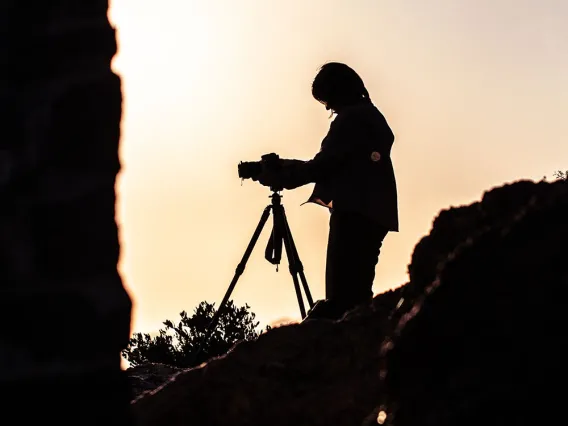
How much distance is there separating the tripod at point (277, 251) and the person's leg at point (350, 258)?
59.1 inches

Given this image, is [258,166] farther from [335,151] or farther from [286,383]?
[286,383]

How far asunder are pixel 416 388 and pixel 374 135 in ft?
14.0

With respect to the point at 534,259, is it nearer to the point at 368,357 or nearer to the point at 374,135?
the point at 368,357

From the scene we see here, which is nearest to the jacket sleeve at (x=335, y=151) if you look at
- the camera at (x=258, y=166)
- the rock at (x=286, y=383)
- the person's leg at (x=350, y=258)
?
the person's leg at (x=350, y=258)

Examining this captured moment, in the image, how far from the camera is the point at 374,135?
7785 mm

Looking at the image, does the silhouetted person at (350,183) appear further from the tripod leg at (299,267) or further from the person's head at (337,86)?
the tripod leg at (299,267)

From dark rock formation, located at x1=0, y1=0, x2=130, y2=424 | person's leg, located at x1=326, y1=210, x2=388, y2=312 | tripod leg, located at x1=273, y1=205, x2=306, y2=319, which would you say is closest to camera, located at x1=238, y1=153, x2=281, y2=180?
person's leg, located at x1=326, y1=210, x2=388, y2=312

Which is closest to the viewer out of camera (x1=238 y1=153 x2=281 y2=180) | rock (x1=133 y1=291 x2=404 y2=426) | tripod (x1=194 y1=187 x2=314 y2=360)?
rock (x1=133 y1=291 x2=404 y2=426)

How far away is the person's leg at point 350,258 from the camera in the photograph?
761cm

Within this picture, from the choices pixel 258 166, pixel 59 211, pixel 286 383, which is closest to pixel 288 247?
pixel 258 166

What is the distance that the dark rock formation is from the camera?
3.73m

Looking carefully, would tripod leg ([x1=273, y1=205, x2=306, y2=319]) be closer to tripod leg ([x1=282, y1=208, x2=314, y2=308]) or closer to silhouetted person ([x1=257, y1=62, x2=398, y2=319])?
tripod leg ([x1=282, y1=208, x2=314, y2=308])

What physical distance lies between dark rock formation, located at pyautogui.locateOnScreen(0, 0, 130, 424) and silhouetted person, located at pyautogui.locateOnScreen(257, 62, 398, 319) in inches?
149

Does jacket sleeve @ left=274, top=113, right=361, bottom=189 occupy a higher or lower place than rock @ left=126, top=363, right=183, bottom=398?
higher
